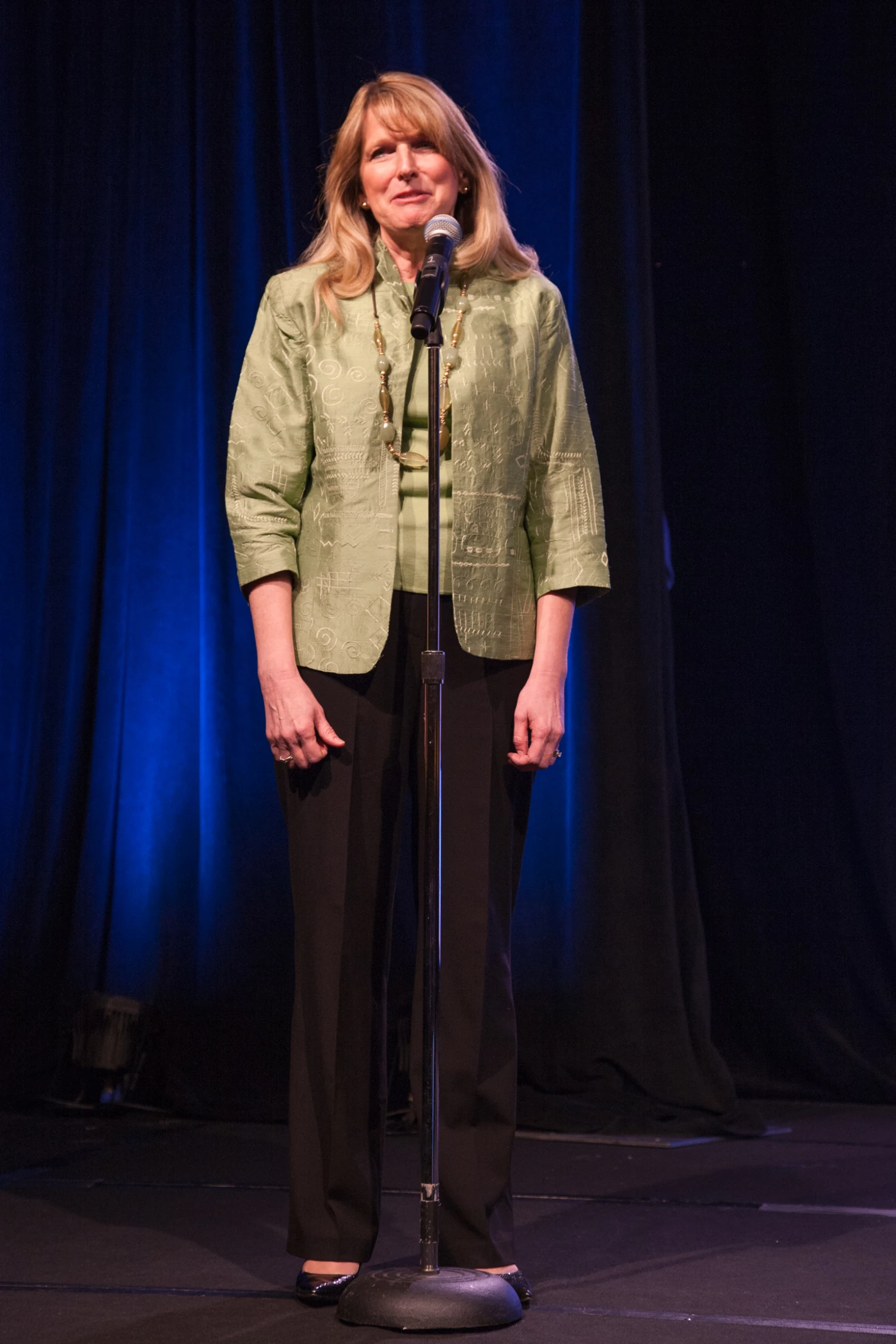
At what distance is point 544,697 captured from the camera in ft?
6.04

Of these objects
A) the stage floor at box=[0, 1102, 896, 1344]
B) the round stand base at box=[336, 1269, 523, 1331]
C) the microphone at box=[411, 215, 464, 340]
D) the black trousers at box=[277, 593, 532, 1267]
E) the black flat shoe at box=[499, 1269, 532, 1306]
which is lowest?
the stage floor at box=[0, 1102, 896, 1344]

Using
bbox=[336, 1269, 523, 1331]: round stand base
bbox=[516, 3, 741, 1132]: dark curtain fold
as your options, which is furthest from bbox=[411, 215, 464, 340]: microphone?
bbox=[516, 3, 741, 1132]: dark curtain fold

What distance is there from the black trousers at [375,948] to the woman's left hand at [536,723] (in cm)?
3

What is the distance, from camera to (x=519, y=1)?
11.4 feet

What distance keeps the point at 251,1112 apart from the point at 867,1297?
1.75m

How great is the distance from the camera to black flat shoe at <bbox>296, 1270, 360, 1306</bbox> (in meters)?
1.79

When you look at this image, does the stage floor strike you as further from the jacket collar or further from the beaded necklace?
the jacket collar

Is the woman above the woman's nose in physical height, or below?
below

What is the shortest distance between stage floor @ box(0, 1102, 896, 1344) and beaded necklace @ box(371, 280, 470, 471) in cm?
101

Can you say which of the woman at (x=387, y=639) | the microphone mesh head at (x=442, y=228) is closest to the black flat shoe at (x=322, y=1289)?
the woman at (x=387, y=639)

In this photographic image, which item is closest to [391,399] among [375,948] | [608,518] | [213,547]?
[375,948]

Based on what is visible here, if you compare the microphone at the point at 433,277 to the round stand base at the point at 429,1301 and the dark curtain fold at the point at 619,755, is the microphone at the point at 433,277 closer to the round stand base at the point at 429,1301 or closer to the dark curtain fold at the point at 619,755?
the round stand base at the point at 429,1301

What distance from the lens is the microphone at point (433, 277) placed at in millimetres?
1598

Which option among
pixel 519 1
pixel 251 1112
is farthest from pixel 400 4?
pixel 251 1112
